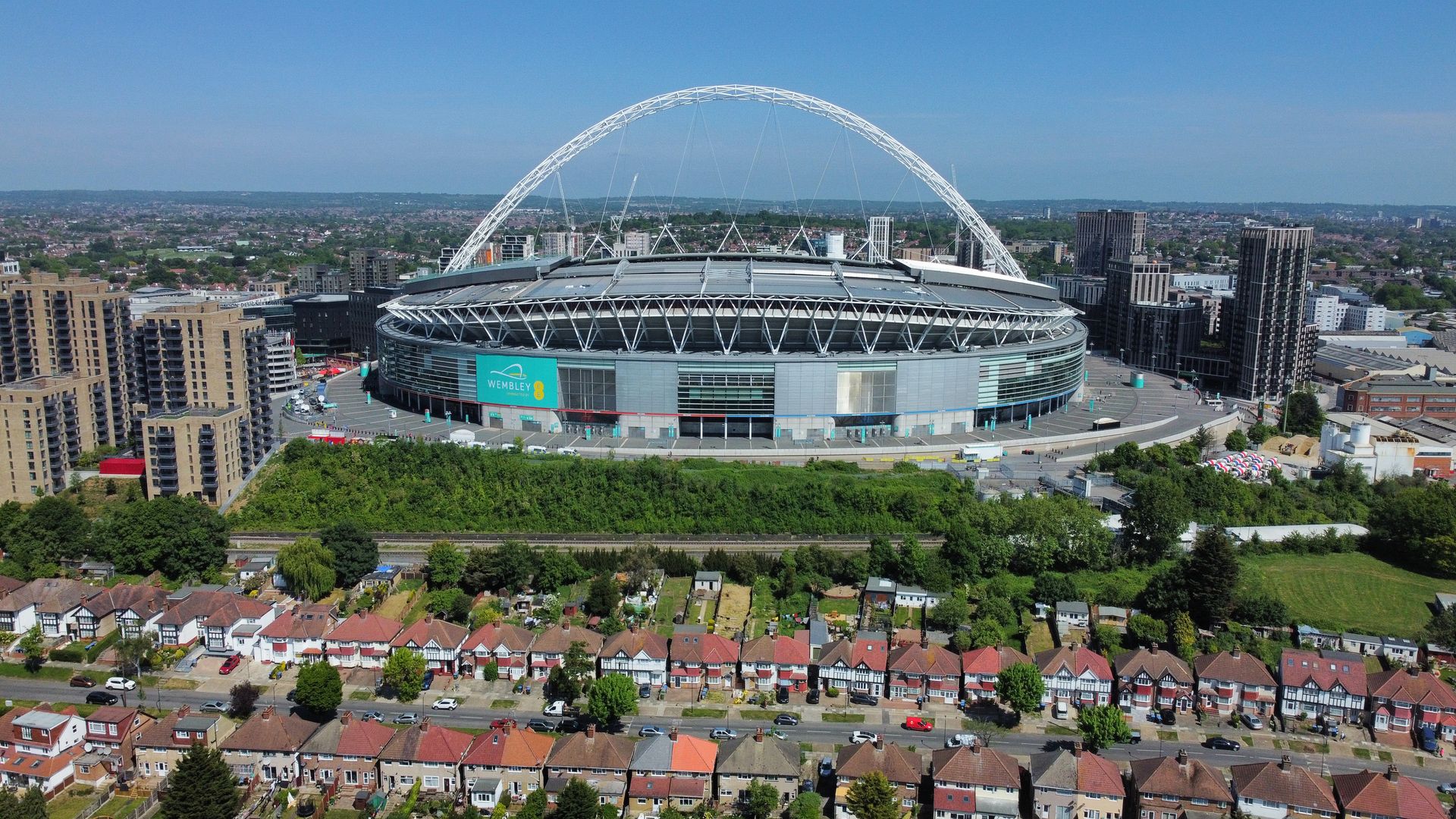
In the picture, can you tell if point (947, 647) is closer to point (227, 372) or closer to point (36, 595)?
point (36, 595)

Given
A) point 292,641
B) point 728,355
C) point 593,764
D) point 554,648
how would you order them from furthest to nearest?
point 728,355, point 292,641, point 554,648, point 593,764

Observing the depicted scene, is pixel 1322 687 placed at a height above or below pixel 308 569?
below

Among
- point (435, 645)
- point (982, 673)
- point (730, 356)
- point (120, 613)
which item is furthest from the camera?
point (730, 356)

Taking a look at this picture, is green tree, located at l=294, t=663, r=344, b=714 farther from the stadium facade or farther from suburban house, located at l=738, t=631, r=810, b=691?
the stadium facade

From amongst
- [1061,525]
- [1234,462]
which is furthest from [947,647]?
[1234,462]

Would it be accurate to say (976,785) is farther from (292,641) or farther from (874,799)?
(292,641)

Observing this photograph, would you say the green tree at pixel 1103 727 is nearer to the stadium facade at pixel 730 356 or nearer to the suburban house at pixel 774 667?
the suburban house at pixel 774 667

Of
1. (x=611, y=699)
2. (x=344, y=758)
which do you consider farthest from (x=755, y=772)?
(x=344, y=758)

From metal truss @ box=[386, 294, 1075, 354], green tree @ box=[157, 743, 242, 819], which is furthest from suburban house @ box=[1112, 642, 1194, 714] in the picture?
metal truss @ box=[386, 294, 1075, 354]
